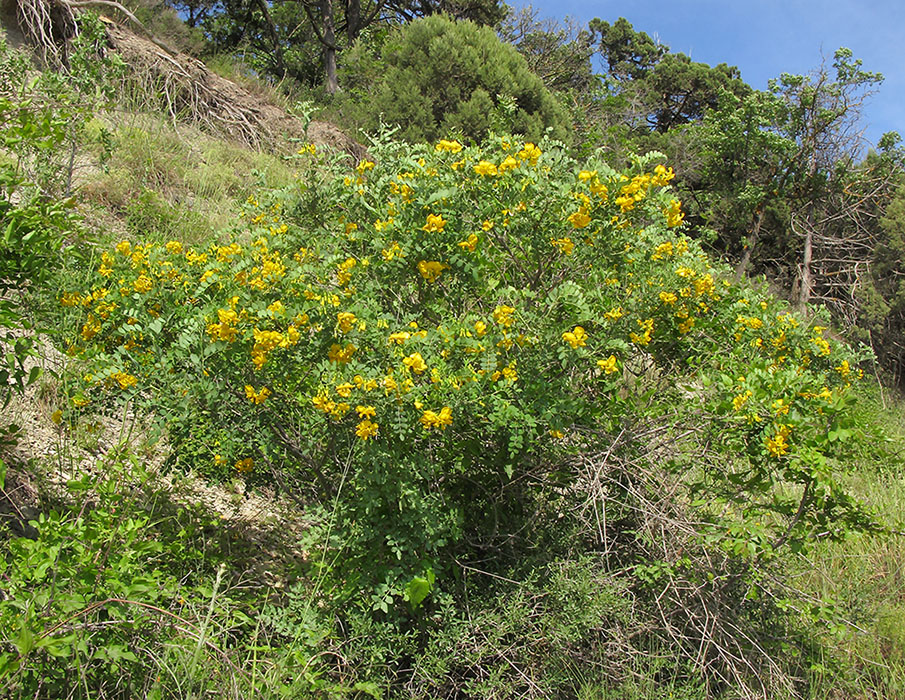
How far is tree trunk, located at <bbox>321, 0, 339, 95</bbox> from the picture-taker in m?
10.6

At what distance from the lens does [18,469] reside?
2566mm

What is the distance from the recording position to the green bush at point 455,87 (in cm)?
724

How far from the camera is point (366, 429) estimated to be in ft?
6.43

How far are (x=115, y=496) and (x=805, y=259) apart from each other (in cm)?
1004

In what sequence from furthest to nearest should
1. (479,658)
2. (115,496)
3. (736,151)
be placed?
1. (736,151)
2. (479,658)
3. (115,496)

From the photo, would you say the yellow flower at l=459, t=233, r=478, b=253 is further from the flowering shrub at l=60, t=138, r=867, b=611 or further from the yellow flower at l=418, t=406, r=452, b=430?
the yellow flower at l=418, t=406, r=452, b=430

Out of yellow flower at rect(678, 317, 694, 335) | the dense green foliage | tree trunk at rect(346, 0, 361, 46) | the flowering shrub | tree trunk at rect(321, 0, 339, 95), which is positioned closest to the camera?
the dense green foliage

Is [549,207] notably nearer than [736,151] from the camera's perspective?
Yes

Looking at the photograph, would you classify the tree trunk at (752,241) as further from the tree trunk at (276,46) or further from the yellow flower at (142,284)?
the yellow flower at (142,284)

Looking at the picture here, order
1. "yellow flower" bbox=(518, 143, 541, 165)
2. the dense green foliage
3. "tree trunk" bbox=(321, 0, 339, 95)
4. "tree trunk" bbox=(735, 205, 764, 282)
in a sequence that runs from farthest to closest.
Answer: "tree trunk" bbox=(321, 0, 339, 95)
"tree trunk" bbox=(735, 205, 764, 282)
"yellow flower" bbox=(518, 143, 541, 165)
the dense green foliage

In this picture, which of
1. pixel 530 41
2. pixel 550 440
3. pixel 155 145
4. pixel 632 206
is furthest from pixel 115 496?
pixel 530 41

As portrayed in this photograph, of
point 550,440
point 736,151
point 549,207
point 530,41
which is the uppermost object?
point 530,41

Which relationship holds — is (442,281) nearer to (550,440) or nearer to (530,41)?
(550,440)

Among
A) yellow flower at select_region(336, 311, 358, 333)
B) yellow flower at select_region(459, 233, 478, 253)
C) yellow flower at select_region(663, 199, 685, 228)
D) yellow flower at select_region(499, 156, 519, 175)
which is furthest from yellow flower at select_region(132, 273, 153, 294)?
yellow flower at select_region(663, 199, 685, 228)
